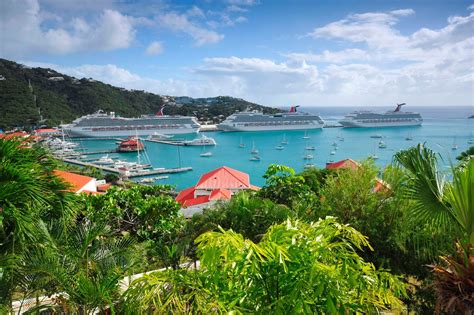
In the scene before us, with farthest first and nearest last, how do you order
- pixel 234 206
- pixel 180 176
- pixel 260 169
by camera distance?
pixel 260 169 < pixel 180 176 < pixel 234 206

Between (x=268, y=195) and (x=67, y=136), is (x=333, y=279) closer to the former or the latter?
(x=268, y=195)

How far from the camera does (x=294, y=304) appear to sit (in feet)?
5.76

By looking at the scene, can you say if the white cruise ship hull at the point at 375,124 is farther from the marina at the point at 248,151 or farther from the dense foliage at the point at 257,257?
the dense foliage at the point at 257,257

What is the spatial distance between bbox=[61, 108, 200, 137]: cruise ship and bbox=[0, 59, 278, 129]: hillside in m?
5.02

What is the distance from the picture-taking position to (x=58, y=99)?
70438mm

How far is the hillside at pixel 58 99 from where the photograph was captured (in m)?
57.3

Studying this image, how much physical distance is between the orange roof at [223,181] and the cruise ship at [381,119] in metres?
59.9

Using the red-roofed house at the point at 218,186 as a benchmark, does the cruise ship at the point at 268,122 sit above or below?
above

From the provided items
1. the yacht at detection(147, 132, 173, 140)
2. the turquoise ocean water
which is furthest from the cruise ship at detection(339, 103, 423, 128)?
the yacht at detection(147, 132, 173, 140)

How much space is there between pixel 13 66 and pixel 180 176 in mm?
65920

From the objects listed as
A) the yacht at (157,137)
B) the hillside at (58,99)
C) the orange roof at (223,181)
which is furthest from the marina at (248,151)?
the orange roof at (223,181)

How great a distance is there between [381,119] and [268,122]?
80.1 feet

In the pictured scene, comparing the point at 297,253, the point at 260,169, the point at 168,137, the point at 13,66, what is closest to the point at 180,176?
the point at 260,169

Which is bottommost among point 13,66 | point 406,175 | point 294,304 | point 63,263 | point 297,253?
point 63,263
